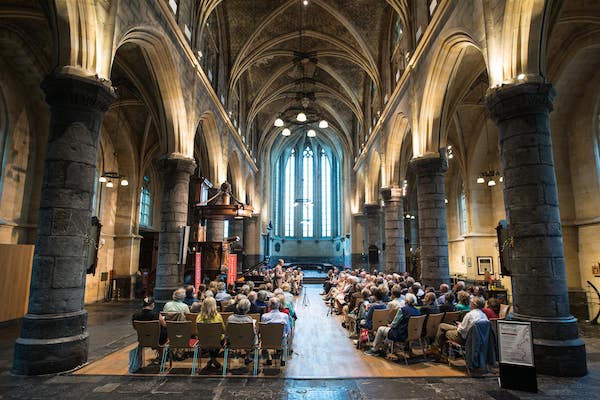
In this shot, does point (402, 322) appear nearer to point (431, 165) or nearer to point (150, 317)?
point (150, 317)

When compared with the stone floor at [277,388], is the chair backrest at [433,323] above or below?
above

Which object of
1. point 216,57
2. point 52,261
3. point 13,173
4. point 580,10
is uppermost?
point 216,57

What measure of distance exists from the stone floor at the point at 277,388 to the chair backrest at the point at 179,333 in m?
0.49

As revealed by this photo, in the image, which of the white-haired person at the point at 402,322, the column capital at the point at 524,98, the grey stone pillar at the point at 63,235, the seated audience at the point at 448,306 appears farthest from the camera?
the seated audience at the point at 448,306

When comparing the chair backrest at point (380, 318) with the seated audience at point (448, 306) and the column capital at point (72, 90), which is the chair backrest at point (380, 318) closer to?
the seated audience at point (448, 306)

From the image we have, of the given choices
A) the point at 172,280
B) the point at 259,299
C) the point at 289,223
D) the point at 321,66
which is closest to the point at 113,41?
the point at 259,299

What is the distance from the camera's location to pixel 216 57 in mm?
16516

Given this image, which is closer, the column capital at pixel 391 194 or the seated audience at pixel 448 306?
the seated audience at pixel 448 306

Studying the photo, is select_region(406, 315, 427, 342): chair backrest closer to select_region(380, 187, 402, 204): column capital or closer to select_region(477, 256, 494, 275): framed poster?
select_region(380, 187, 402, 204): column capital

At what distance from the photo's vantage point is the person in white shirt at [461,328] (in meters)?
5.62

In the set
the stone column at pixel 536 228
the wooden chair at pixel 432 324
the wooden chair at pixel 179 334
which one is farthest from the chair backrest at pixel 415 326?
the wooden chair at pixel 179 334

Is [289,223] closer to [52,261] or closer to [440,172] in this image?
[440,172]

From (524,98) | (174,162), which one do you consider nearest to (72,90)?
(174,162)

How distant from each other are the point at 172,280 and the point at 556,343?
371 inches
